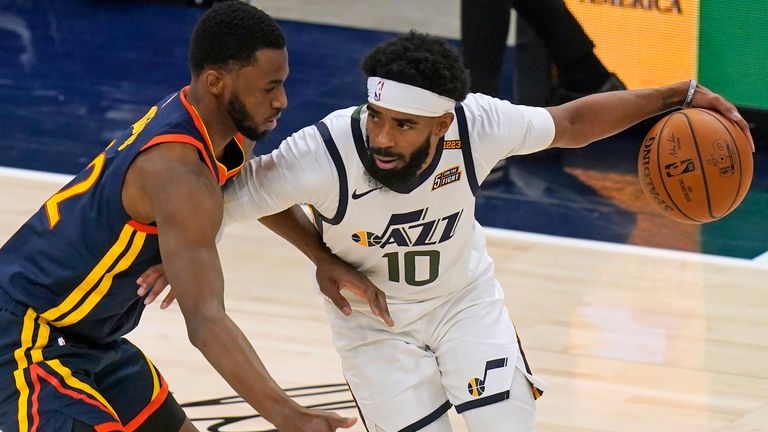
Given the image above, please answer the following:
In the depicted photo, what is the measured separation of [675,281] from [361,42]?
4.77 metres

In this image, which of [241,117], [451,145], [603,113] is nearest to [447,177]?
[451,145]

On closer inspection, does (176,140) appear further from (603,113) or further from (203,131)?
(603,113)

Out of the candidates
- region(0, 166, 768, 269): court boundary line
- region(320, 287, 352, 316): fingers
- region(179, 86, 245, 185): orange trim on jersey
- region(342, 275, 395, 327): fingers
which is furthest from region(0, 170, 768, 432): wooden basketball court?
region(179, 86, 245, 185): orange trim on jersey

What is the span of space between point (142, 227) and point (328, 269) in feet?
2.78

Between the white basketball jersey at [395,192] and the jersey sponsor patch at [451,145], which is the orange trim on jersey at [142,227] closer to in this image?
the white basketball jersey at [395,192]

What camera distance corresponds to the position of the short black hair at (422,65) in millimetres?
4141

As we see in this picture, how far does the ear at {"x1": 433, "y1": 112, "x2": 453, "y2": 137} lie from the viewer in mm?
4238

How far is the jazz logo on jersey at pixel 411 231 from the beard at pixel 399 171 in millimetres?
119

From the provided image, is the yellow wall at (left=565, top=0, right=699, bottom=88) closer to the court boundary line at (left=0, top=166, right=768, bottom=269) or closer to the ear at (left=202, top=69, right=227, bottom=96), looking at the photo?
the court boundary line at (left=0, top=166, right=768, bottom=269)

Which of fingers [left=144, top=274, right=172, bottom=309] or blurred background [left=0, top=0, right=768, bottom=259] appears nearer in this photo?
fingers [left=144, top=274, right=172, bottom=309]

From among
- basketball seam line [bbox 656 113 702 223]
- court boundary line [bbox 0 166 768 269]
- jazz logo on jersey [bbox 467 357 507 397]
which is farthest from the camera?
court boundary line [bbox 0 166 768 269]

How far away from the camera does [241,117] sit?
3.89m

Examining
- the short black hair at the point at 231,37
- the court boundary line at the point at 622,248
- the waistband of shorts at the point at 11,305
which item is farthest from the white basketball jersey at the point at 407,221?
the court boundary line at the point at 622,248

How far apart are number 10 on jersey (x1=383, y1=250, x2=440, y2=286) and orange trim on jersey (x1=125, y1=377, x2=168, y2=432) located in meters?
0.80
